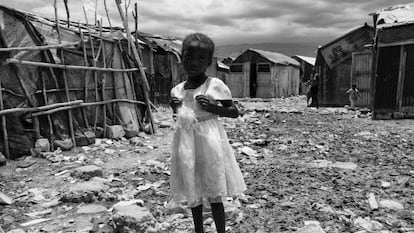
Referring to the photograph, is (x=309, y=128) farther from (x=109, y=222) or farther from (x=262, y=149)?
(x=109, y=222)

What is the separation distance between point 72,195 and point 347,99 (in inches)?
484

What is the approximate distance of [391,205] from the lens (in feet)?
9.95

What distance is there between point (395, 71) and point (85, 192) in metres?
8.59

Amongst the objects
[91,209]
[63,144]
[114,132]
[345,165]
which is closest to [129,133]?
[114,132]

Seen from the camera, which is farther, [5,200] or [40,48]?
[40,48]

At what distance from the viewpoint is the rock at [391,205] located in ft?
9.84

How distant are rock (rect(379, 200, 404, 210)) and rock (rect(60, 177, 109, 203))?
2.82m

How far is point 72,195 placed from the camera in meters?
3.31

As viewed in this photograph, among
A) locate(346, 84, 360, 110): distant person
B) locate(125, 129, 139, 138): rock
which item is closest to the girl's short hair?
locate(125, 129, 139, 138): rock

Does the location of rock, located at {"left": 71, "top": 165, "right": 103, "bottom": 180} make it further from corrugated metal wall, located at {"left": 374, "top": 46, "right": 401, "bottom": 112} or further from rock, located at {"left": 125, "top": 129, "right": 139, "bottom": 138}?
corrugated metal wall, located at {"left": 374, "top": 46, "right": 401, "bottom": 112}

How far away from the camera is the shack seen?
4992 millimetres

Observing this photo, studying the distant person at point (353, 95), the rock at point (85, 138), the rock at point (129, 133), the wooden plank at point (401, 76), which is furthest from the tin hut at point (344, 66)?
the rock at point (85, 138)

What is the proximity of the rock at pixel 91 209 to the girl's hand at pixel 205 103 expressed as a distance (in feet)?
5.84

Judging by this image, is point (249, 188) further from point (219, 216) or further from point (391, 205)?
point (219, 216)
